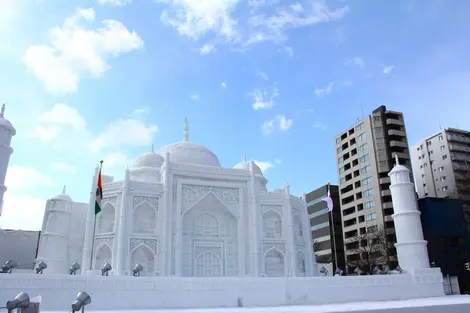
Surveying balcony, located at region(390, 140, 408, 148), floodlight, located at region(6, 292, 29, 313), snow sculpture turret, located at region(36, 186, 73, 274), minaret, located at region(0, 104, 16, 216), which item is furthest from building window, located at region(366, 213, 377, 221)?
floodlight, located at region(6, 292, 29, 313)

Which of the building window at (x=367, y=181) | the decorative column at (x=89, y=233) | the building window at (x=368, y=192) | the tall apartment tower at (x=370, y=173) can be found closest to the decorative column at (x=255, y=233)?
the decorative column at (x=89, y=233)

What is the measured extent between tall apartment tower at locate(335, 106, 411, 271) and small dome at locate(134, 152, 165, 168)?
30.8 meters

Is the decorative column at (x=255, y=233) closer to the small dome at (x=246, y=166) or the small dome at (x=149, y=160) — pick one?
the small dome at (x=246, y=166)

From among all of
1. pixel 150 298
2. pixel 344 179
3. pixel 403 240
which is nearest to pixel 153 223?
pixel 150 298

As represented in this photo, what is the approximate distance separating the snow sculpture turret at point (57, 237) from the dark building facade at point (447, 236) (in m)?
33.3

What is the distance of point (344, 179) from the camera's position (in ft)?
200

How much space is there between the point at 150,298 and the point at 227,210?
12.3m

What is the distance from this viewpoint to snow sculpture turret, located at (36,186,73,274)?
82.3 ft

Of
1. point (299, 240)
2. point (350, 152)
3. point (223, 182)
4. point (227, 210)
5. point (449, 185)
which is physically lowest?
point (299, 240)

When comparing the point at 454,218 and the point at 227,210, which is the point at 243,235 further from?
the point at 454,218

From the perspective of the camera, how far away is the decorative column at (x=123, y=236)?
2494cm

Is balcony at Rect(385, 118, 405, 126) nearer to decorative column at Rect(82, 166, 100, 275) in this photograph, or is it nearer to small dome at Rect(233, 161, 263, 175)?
small dome at Rect(233, 161, 263, 175)

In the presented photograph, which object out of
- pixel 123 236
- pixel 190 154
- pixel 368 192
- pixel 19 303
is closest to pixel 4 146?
pixel 123 236

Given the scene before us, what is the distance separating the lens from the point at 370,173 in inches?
2169
